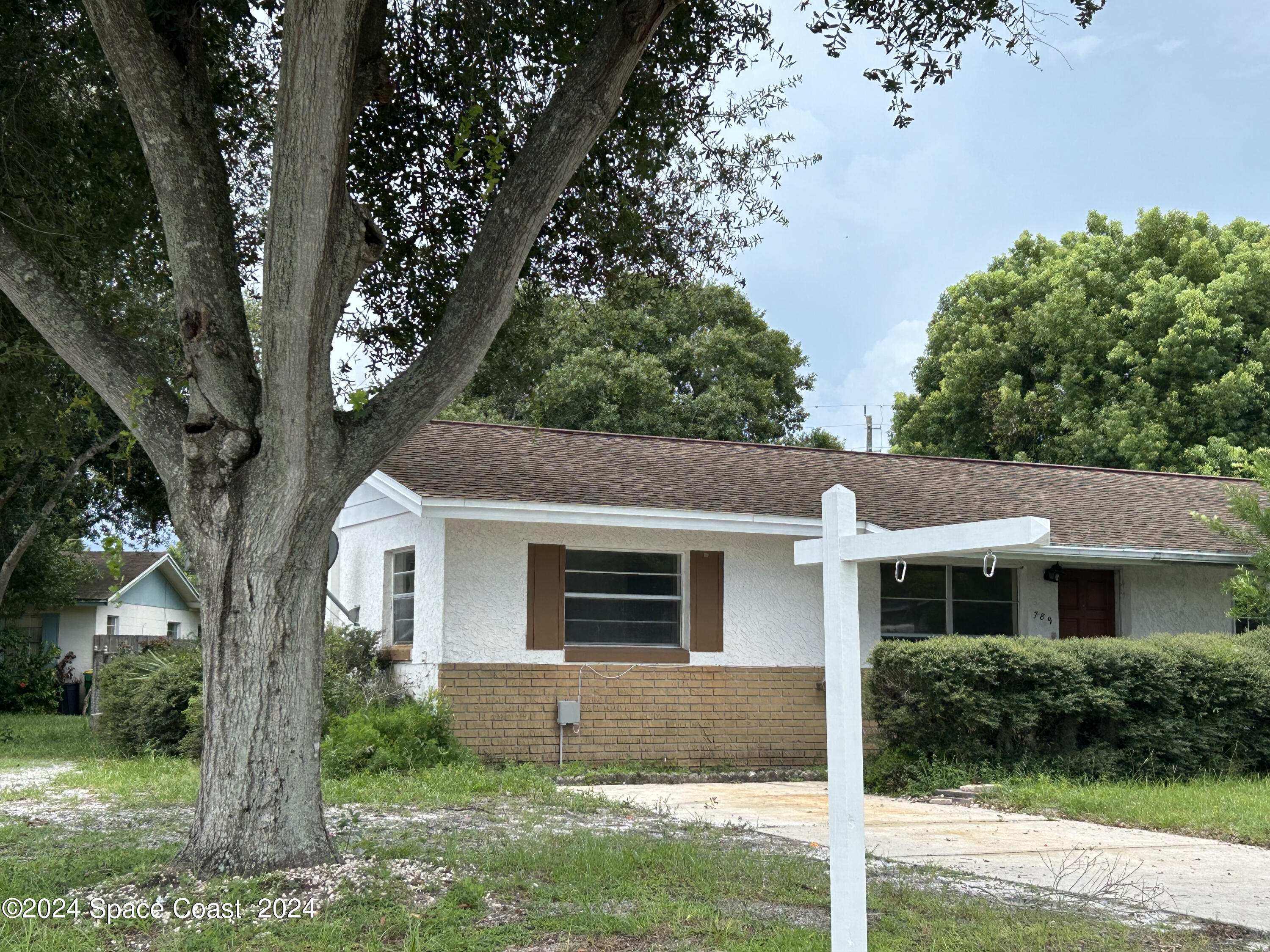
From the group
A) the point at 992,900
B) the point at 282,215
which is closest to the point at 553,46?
the point at 282,215

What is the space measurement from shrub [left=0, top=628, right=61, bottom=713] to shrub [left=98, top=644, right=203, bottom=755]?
53.0 ft

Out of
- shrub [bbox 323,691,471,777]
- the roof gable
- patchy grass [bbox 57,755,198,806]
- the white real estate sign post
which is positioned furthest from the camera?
the roof gable

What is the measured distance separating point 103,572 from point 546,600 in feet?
83.2

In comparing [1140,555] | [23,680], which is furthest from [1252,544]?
[23,680]

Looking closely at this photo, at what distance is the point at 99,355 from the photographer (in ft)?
22.4

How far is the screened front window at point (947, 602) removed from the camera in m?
15.4

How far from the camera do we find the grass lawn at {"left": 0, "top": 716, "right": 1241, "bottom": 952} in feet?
17.4

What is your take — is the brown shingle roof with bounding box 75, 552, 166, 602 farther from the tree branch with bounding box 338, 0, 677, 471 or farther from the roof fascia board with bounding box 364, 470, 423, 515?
the tree branch with bounding box 338, 0, 677, 471

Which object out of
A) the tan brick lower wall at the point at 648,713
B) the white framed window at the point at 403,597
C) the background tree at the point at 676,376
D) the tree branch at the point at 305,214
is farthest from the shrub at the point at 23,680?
the tree branch at the point at 305,214

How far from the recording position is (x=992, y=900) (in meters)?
6.38

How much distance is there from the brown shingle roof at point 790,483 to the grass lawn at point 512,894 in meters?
5.22

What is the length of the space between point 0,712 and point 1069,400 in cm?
2694

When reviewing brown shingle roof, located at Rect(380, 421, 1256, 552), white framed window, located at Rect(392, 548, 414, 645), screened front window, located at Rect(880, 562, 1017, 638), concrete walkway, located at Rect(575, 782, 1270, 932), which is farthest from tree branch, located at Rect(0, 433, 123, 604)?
screened front window, located at Rect(880, 562, 1017, 638)

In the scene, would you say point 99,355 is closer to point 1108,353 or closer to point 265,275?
point 265,275
